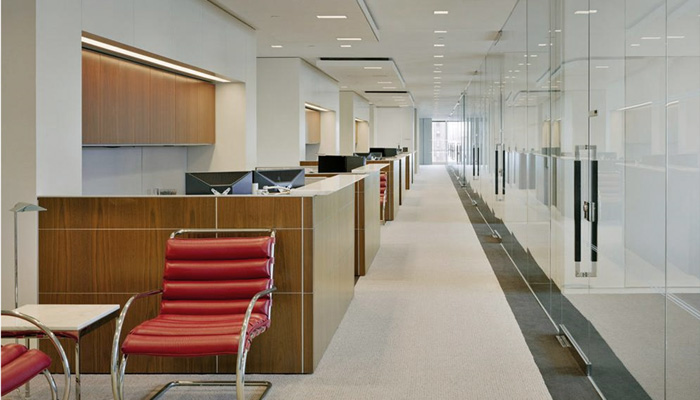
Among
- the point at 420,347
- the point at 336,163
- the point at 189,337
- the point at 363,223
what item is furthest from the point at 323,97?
the point at 189,337

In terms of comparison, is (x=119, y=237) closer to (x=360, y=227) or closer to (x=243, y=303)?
(x=243, y=303)

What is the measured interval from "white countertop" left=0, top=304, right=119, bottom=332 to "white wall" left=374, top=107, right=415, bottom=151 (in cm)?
3101

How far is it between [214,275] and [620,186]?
2255 millimetres

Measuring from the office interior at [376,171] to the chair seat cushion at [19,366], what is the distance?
4.83 ft

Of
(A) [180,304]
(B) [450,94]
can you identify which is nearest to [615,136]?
(A) [180,304]

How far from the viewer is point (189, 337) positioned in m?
3.71

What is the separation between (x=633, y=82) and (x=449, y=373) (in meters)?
2.24

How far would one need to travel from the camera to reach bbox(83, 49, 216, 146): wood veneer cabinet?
21.1ft

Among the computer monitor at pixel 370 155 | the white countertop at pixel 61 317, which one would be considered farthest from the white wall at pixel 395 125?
the white countertop at pixel 61 317

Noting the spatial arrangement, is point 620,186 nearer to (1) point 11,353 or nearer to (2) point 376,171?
(1) point 11,353

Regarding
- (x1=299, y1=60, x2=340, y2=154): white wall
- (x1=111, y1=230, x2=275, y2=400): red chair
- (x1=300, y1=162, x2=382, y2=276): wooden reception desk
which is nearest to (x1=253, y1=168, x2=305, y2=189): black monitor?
(x1=300, y1=162, x2=382, y2=276): wooden reception desk

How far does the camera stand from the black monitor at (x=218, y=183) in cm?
538

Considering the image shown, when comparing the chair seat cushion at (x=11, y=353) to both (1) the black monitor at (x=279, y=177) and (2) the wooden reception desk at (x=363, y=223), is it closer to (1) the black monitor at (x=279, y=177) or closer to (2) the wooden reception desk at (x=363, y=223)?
(1) the black monitor at (x=279, y=177)

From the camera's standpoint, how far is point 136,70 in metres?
7.34
